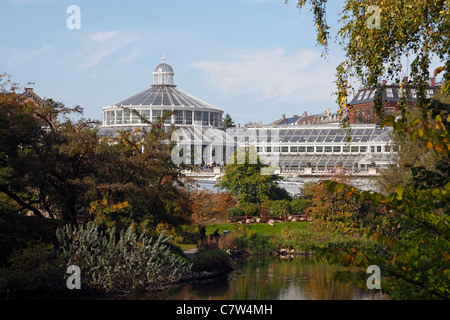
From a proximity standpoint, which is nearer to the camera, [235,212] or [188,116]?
[235,212]

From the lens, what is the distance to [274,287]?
18.8 metres

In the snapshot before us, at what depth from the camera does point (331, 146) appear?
2628 inches

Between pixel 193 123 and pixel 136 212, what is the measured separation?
5320 centimetres

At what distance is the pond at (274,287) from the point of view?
17.1m

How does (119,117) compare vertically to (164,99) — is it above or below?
below

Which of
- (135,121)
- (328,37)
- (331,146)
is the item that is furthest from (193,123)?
(328,37)

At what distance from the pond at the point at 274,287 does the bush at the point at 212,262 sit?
420 mm

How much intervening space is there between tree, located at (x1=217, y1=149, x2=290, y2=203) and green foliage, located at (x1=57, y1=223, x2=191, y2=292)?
772 inches

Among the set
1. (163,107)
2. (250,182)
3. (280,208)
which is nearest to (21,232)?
(280,208)

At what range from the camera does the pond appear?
56.2ft

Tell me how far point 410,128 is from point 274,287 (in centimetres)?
1346

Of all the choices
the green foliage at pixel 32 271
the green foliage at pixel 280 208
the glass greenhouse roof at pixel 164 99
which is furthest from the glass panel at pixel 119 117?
the green foliage at pixel 32 271

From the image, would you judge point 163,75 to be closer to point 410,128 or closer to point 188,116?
point 188,116

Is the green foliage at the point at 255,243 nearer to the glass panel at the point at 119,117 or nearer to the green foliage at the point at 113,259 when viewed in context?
the green foliage at the point at 113,259
